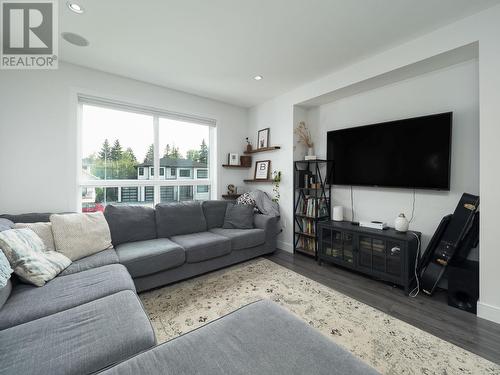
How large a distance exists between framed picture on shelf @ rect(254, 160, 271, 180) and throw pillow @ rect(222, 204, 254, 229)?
755mm

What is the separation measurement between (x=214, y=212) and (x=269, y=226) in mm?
860

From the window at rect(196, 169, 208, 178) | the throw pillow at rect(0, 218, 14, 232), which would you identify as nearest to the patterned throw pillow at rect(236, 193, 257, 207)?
the window at rect(196, 169, 208, 178)

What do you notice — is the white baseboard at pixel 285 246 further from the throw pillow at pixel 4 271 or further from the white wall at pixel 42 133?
the throw pillow at pixel 4 271

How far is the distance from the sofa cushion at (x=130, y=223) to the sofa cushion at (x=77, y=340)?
1.34m

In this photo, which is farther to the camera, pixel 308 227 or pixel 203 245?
pixel 308 227

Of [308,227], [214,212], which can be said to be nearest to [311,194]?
[308,227]

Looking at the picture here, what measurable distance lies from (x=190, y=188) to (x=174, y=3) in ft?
8.42

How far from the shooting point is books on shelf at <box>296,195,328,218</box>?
321cm

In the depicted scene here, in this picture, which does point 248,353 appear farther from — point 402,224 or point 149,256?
point 402,224

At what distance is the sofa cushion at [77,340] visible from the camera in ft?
2.98

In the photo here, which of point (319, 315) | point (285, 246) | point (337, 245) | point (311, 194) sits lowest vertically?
point (319, 315)

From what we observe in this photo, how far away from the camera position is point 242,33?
2.12m

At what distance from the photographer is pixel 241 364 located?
856mm

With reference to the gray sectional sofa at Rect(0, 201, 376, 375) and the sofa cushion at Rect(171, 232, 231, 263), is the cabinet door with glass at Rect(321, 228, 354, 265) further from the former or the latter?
the gray sectional sofa at Rect(0, 201, 376, 375)
